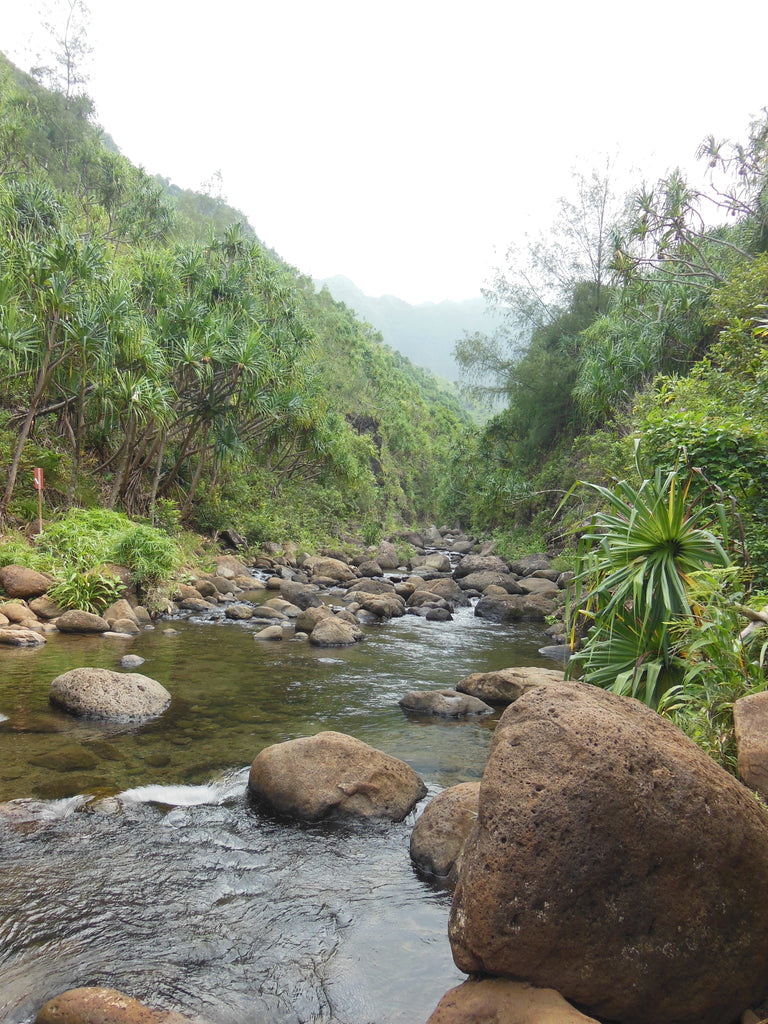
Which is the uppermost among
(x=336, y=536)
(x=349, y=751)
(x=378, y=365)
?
(x=378, y=365)

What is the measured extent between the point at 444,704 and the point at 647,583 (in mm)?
3511

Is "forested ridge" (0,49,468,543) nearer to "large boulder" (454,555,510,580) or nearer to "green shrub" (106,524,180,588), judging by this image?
"green shrub" (106,524,180,588)

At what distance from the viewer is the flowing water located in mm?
3002

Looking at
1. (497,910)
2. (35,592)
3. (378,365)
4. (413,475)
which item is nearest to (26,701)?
(35,592)

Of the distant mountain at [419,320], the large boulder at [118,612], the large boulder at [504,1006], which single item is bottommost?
the large boulder at [118,612]

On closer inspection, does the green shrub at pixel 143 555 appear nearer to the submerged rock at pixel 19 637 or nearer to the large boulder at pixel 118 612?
the large boulder at pixel 118 612

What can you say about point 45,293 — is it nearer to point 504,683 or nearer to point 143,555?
point 143,555

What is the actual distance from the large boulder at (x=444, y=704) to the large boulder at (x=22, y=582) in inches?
278

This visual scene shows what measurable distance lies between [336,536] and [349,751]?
21477 mm

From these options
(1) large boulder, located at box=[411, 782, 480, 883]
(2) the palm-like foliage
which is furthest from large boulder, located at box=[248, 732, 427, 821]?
(2) the palm-like foliage

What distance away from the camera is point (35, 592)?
428 inches

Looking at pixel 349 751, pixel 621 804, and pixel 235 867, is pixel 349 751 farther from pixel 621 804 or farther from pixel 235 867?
pixel 621 804

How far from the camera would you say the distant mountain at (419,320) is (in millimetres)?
151500

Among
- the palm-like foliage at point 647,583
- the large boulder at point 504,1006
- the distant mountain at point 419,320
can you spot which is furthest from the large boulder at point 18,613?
the distant mountain at point 419,320
